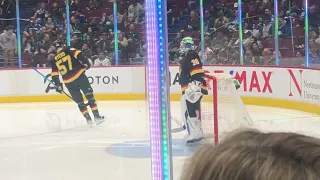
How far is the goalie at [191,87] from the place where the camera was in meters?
4.66

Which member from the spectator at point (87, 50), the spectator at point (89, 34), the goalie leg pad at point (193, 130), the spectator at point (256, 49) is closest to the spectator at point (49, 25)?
the spectator at point (89, 34)

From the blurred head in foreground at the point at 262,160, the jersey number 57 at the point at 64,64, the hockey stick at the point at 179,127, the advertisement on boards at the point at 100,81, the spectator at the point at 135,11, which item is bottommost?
the hockey stick at the point at 179,127

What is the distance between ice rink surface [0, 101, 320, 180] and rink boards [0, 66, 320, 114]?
21 cm

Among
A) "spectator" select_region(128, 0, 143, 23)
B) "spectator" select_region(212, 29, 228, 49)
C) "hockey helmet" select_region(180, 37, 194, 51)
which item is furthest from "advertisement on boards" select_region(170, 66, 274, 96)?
"hockey helmet" select_region(180, 37, 194, 51)

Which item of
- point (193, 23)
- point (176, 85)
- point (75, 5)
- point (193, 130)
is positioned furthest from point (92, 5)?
point (193, 130)

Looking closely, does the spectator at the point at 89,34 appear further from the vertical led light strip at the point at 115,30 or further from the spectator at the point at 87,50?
the vertical led light strip at the point at 115,30

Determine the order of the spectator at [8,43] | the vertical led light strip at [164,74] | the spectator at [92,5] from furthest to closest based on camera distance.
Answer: the spectator at [8,43] → the spectator at [92,5] → the vertical led light strip at [164,74]

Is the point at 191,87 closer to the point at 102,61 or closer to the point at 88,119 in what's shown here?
the point at 88,119

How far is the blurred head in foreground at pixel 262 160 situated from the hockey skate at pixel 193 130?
3760 mm

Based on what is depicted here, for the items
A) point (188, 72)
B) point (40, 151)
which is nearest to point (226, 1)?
point (188, 72)

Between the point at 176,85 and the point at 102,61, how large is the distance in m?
1.56

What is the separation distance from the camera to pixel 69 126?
19.9 feet

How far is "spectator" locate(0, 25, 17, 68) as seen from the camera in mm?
8055

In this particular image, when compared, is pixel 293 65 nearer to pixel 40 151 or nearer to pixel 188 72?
pixel 188 72
